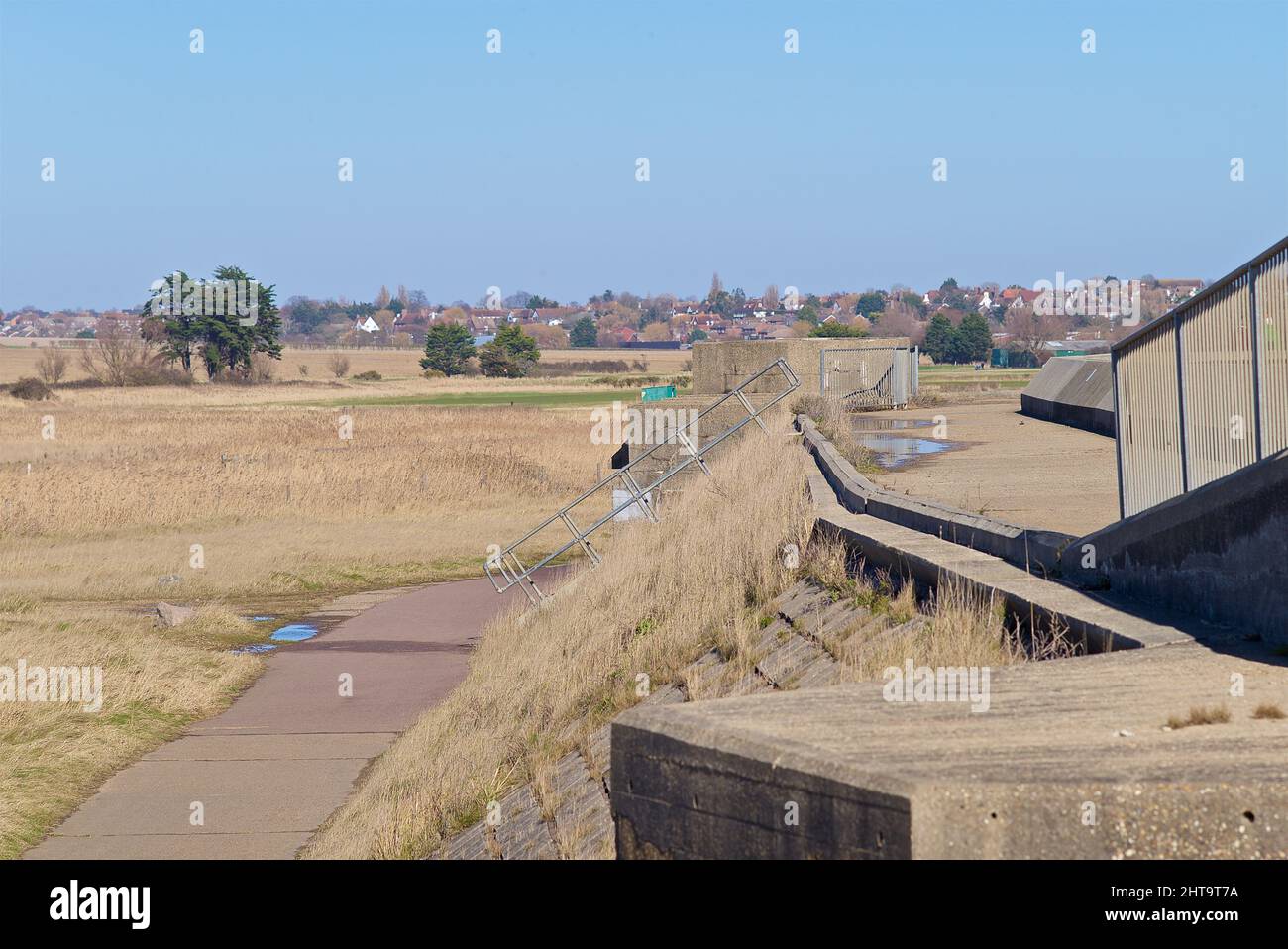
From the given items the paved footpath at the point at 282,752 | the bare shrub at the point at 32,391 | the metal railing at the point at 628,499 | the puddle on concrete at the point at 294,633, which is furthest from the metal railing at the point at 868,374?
the bare shrub at the point at 32,391

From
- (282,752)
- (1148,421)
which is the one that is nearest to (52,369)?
(282,752)

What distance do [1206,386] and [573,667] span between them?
574cm

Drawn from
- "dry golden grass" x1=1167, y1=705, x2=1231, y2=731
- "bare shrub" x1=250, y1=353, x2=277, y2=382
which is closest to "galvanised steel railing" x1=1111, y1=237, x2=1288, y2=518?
"dry golden grass" x1=1167, y1=705, x2=1231, y2=731

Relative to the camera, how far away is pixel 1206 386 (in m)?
7.51

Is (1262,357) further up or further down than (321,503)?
further up

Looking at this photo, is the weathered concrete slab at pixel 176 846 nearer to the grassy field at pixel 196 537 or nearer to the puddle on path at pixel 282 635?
the grassy field at pixel 196 537

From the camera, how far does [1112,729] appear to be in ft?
16.3

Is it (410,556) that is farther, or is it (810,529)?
(410,556)

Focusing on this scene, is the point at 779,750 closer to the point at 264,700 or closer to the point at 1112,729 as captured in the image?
the point at 1112,729

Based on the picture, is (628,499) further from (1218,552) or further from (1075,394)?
(1218,552)

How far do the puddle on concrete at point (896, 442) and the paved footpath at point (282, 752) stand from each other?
227 inches

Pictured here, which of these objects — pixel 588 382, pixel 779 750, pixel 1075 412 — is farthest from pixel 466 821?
pixel 588 382

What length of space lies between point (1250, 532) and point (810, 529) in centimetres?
571

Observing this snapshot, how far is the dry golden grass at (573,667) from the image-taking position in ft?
31.8
